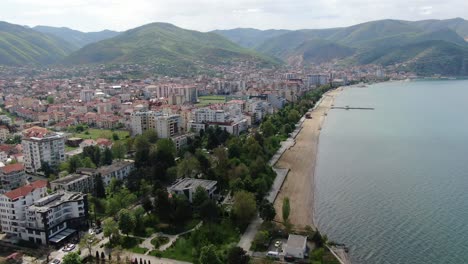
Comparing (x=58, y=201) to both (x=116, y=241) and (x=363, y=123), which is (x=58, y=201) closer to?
(x=116, y=241)

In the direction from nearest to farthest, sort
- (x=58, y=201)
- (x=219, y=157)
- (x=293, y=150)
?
(x=58, y=201) < (x=219, y=157) < (x=293, y=150)

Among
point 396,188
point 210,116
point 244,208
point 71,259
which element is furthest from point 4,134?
point 396,188

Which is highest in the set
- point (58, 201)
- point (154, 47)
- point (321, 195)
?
point (154, 47)

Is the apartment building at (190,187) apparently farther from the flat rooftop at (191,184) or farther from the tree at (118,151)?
the tree at (118,151)

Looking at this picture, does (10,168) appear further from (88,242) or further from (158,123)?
(158,123)

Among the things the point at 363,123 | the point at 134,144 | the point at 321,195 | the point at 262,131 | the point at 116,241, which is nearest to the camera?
the point at 116,241

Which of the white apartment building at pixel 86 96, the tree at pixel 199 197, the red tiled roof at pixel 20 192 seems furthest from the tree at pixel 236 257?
the white apartment building at pixel 86 96

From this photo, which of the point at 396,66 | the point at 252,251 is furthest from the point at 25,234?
the point at 396,66

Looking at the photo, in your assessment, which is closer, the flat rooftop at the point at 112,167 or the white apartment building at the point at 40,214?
the white apartment building at the point at 40,214
